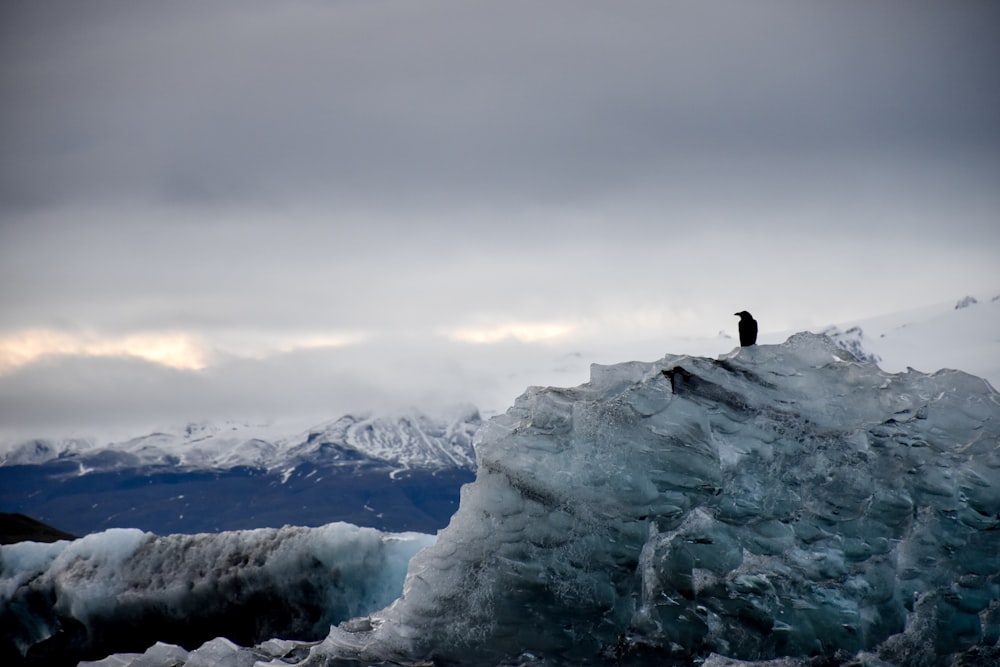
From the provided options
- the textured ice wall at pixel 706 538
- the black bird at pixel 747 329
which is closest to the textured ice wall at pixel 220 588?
the textured ice wall at pixel 706 538

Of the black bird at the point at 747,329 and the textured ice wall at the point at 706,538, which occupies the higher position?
the black bird at the point at 747,329

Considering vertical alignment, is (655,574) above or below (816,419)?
below

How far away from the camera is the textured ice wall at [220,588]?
933 inches

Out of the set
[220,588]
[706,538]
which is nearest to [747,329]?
[706,538]

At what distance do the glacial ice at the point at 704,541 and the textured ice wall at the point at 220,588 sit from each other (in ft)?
14.0

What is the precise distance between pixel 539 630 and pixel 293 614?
25.4 ft

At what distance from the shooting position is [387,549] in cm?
2402

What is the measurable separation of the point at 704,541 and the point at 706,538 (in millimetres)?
59

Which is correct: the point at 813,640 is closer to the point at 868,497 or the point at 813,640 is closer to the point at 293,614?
the point at 868,497

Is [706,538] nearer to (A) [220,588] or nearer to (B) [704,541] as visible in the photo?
(B) [704,541]

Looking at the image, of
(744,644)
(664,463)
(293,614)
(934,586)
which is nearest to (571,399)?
(664,463)

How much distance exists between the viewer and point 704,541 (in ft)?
59.4

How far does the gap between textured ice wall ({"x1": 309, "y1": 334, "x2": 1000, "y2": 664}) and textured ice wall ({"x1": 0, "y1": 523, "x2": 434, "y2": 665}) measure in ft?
15.0

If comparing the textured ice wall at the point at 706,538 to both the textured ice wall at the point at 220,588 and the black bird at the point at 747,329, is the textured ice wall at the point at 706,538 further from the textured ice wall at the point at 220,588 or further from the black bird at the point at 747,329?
the textured ice wall at the point at 220,588
